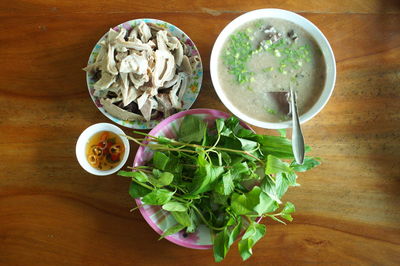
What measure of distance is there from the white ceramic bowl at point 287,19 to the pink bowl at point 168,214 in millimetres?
52

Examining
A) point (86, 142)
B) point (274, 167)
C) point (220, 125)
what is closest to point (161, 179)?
point (220, 125)

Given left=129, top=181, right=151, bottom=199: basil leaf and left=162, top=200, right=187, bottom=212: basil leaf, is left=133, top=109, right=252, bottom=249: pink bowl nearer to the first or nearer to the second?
left=129, top=181, right=151, bottom=199: basil leaf

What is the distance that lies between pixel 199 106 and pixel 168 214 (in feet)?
1.57

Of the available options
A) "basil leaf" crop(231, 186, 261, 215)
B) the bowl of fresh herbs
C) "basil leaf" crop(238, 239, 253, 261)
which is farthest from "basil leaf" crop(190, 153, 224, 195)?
"basil leaf" crop(238, 239, 253, 261)

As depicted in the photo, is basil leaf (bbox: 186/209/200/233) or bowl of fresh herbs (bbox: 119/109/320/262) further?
basil leaf (bbox: 186/209/200/233)

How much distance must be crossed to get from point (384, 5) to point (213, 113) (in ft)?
3.08

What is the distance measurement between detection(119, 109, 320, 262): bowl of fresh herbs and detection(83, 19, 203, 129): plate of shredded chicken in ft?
0.39

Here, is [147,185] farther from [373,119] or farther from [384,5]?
[384,5]

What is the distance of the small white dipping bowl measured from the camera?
1419 millimetres

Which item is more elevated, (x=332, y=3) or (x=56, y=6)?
(x=332, y=3)

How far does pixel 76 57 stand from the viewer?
156cm

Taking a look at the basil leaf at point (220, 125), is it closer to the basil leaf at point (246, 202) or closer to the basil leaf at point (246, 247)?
the basil leaf at point (246, 202)

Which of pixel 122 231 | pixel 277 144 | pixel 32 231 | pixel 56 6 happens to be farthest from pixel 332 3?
pixel 32 231

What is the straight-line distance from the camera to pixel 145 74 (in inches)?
52.6
